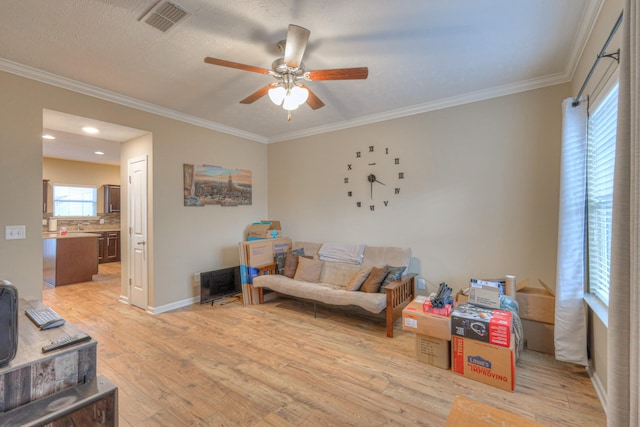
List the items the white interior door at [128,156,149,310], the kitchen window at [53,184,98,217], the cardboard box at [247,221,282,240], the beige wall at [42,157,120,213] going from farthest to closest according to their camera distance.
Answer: the kitchen window at [53,184,98,217], the beige wall at [42,157,120,213], the cardboard box at [247,221,282,240], the white interior door at [128,156,149,310]

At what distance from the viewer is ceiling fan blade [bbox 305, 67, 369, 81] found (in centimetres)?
208

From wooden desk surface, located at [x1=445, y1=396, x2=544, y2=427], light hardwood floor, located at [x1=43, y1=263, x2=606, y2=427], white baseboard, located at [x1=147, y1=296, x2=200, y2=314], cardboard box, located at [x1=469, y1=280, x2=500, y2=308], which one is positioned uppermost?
cardboard box, located at [x1=469, y1=280, x2=500, y2=308]

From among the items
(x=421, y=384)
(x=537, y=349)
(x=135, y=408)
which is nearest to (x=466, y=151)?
(x=537, y=349)

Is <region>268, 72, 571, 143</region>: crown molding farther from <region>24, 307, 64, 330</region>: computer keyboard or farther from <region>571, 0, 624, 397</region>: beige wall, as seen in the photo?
<region>24, 307, 64, 330</region>: computer keyboard

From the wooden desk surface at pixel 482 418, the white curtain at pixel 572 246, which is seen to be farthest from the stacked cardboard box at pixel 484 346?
the wooden desk surface at pixel 482 418

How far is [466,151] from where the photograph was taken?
3.39 metres

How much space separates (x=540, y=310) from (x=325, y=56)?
3.06 m

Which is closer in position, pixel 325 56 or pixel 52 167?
pixel 325 56

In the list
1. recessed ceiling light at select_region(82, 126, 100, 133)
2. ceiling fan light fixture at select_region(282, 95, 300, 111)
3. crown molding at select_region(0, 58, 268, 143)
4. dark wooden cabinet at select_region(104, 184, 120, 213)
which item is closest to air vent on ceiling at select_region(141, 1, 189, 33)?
ceiling fan light fixture at select_region(282, 95, 300, 111)

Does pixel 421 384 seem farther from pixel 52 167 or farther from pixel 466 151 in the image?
pixel 52 167

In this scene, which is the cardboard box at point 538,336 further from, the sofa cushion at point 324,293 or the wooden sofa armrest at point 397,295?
the sofa cushion at point 324,293

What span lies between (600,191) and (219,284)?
438 centimetres

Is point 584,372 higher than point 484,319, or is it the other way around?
point 484,319

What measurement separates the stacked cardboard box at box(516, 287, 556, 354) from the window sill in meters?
0.34
